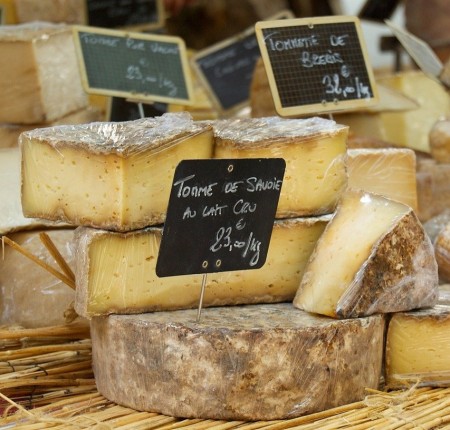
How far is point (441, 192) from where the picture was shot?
11.3 ft

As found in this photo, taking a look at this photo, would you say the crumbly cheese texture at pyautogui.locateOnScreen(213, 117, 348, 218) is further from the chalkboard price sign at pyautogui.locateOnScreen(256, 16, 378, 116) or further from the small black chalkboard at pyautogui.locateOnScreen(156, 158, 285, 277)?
the chalkboard price sign at pyautogui.locateOnScreen(256, 16, 378, 116)

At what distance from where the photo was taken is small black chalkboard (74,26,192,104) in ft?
10.6

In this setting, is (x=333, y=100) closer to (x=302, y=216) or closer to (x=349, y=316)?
(x=302, y=216)

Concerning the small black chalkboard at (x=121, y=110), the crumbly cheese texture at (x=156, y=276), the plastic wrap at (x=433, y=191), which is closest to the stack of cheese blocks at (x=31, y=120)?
the small black chalkboard at (x=121, y=110)

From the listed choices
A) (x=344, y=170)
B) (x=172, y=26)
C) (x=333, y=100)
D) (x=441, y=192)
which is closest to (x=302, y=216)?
(x=344, y=170)

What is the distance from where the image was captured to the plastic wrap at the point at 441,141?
349 centimetres

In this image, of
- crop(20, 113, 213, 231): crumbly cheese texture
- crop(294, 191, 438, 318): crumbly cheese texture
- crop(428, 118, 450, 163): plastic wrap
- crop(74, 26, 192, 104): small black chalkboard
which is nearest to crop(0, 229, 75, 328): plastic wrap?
crop(20, 113, 213, 231): crumbly cheese texture

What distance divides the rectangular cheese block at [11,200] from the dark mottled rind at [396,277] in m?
0.93

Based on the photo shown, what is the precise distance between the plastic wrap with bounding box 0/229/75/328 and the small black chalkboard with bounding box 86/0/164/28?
78.0 inches

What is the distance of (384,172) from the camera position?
288 centimetres

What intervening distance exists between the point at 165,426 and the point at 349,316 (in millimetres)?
488

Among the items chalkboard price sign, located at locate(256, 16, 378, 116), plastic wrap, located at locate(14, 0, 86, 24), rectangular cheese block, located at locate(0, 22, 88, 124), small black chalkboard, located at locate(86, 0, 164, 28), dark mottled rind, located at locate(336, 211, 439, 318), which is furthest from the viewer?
small black chalkboard, located at locate(86, 0, 164, 28)

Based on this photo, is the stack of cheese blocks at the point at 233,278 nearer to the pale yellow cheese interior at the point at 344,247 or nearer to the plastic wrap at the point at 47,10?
the pale yellow cheese interior at the point at 344,247

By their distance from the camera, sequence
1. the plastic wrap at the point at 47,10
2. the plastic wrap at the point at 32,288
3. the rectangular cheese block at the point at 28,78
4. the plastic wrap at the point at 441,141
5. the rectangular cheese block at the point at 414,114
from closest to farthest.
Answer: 1. the plastic wrap at the point at 32,288
2. the rectangular cheese block at the point at 28,78
3. the plastic wrap at the point at 441,141
4. the rectangular cheese block at the point at 414,114
5. the plastic wrap at the point at 47,10
